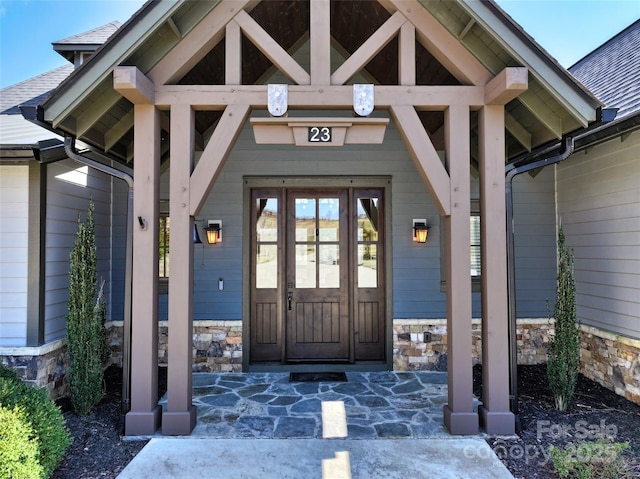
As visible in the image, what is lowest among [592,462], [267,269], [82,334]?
[592,462]

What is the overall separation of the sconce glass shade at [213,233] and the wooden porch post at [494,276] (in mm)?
3321

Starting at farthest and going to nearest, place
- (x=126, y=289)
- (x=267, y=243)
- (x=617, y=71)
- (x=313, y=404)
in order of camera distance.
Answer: (x=617, y=71) < (x=267, y=243) < (x=313, y=404) < (x=126, y=289)

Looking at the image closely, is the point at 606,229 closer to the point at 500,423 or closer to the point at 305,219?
the point at 500,423

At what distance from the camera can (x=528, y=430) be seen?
343 cm

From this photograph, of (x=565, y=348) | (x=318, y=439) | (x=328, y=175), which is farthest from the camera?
(x=328, y=175)

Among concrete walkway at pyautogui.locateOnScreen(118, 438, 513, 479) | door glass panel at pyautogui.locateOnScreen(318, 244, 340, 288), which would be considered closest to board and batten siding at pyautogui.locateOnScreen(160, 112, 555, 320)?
door glass panel at pyautogui.locateOnScreen(318, 244, 340, 288)

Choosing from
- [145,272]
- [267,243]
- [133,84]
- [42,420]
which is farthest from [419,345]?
[133,84]

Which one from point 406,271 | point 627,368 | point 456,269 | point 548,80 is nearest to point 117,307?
point 406,271

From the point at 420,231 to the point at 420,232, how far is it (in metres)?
0.01

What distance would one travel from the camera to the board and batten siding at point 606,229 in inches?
161

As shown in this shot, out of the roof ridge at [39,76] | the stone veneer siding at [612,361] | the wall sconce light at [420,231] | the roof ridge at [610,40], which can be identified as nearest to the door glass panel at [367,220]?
the wall sconce light at [420,231]

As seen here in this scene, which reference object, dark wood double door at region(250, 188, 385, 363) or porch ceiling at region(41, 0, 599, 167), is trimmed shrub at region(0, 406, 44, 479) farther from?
dark wood double door at region(250, 188, 385, 363)

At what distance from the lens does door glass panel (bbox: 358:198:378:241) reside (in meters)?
5.40

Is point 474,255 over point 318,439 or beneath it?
over
